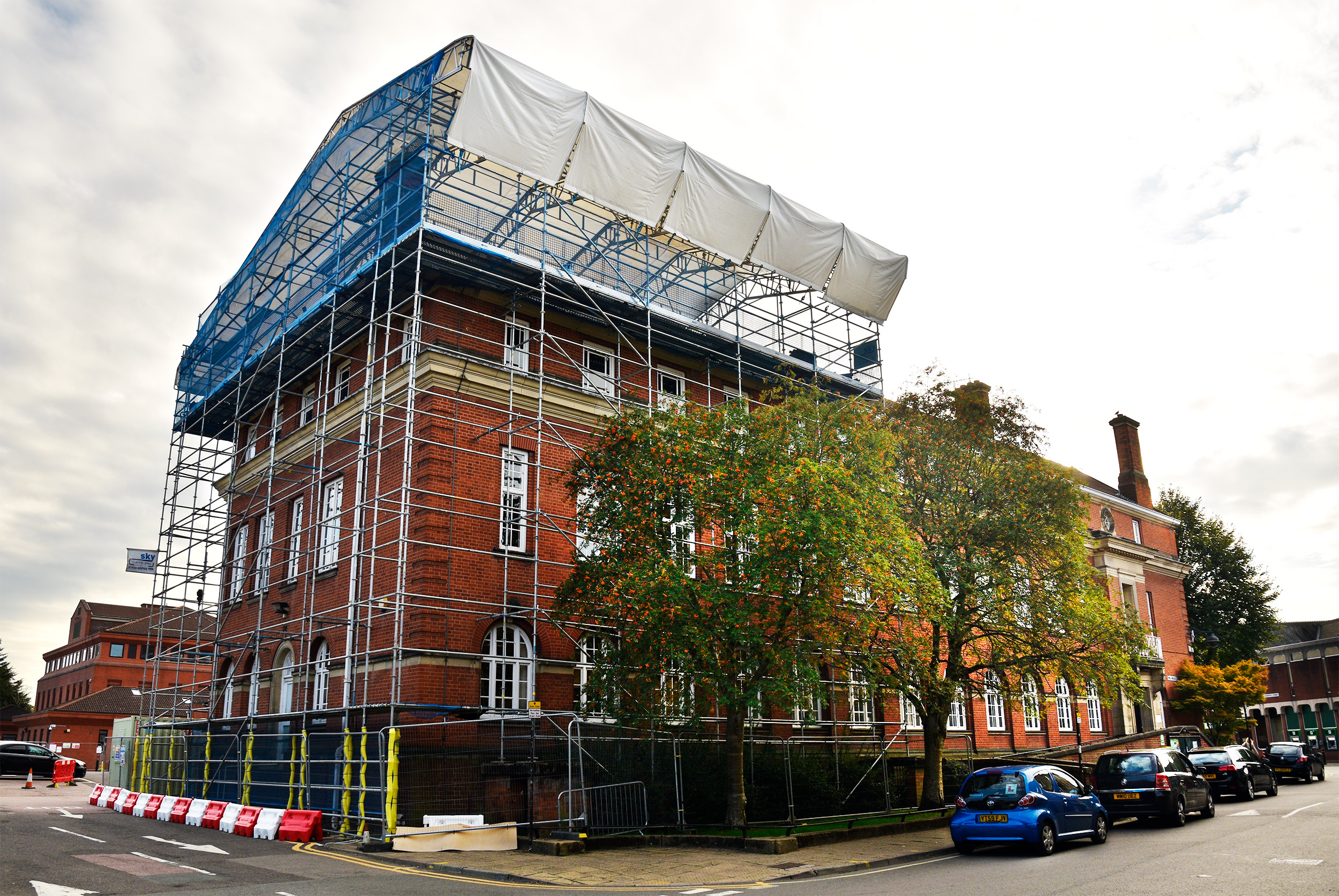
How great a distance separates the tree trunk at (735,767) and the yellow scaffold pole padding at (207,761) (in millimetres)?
12522

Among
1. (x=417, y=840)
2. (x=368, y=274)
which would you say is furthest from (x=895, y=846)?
(x=368, y=274)

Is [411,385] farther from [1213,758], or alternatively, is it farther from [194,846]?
[1213,758]

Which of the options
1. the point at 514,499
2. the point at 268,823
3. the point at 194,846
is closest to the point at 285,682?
the point at 268,823

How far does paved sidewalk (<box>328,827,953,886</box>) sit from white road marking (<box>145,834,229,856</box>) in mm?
1778

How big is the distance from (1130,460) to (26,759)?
5343cm

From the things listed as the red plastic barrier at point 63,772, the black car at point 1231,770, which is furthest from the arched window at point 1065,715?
the red plastic barrier at point 63,772

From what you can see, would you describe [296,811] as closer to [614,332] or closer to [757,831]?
[757,831]

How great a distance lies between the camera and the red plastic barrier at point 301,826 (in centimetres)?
1677

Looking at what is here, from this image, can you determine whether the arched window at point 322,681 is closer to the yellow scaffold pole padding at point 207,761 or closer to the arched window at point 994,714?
the yellow scaffold pole padding at point 207,761

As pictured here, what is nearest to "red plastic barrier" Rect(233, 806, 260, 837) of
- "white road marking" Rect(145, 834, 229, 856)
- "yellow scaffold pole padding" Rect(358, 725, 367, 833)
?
"white road marking" Rect(145, 834, 229, 856)

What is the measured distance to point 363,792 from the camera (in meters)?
17.1

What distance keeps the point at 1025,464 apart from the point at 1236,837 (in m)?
8.64

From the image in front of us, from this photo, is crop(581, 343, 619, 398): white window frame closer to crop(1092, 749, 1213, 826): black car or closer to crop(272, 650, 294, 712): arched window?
crop(272, 650, 294, 712): arched window

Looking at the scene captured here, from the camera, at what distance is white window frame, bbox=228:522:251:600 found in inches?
1087
